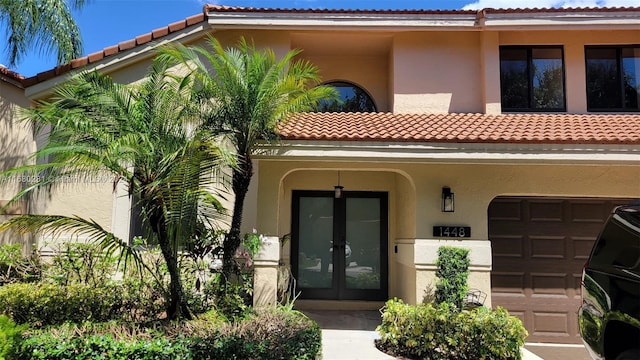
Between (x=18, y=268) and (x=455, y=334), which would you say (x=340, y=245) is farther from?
(x=18, y=268)

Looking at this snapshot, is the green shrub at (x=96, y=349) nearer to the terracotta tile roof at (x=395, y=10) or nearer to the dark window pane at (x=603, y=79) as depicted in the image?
the terracotta tile roof at (x=395, y=10)

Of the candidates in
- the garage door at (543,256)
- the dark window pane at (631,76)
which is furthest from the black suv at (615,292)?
the dark window pane at (631,76)

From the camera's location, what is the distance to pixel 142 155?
20.5ft

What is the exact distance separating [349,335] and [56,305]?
17.0 feet

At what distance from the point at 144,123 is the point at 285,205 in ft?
15.6

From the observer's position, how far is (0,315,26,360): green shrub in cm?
497

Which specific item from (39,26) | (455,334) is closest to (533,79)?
(455,334)

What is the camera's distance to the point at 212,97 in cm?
748

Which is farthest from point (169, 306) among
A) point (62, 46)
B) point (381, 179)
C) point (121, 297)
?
point (62, 46)

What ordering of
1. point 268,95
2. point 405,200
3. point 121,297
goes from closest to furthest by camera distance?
point 268,95, point 121,297, point 405,200

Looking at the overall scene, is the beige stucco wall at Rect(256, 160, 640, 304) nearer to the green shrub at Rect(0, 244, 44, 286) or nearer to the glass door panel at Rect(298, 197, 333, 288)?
the glass door panel at Rect(298, 197, 333, 288)

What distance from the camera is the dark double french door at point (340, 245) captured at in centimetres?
1082

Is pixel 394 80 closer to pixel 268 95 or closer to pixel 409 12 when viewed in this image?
pixel 409 12

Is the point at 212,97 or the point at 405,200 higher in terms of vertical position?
the point at 212,97
